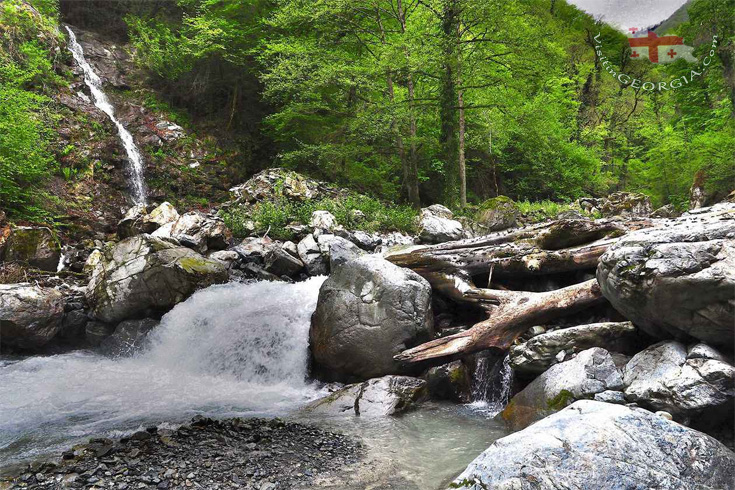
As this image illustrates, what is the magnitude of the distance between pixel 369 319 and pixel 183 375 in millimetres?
3809

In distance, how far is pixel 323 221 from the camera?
12680mm

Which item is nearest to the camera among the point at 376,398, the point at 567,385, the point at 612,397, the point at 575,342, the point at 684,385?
the point at 684,385

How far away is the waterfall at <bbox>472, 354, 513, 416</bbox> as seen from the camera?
5.75 m

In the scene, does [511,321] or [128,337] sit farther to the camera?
[128,337]

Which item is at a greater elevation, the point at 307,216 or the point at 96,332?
the point at 307,216

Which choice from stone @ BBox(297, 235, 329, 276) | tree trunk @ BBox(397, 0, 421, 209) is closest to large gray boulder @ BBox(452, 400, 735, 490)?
stone @ BBox(297, 235, 329, 276)

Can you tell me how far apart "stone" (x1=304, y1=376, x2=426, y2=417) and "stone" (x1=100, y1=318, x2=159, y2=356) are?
4820 mm

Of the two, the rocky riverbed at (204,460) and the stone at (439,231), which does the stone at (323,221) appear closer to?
the stone at (439,231)

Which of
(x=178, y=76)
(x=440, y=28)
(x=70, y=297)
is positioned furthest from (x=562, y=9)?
(x=70, y=297)

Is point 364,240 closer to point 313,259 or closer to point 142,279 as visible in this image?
point 313,259

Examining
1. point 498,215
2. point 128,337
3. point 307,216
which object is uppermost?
point 307,216

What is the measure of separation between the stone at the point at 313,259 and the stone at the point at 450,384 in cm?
532

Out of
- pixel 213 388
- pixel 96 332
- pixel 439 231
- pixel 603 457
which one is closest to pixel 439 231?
pixel 439 231

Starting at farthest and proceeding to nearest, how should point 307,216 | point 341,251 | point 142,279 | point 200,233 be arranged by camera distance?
point 307,216, point 200,233, point 341,251, point 142,279
